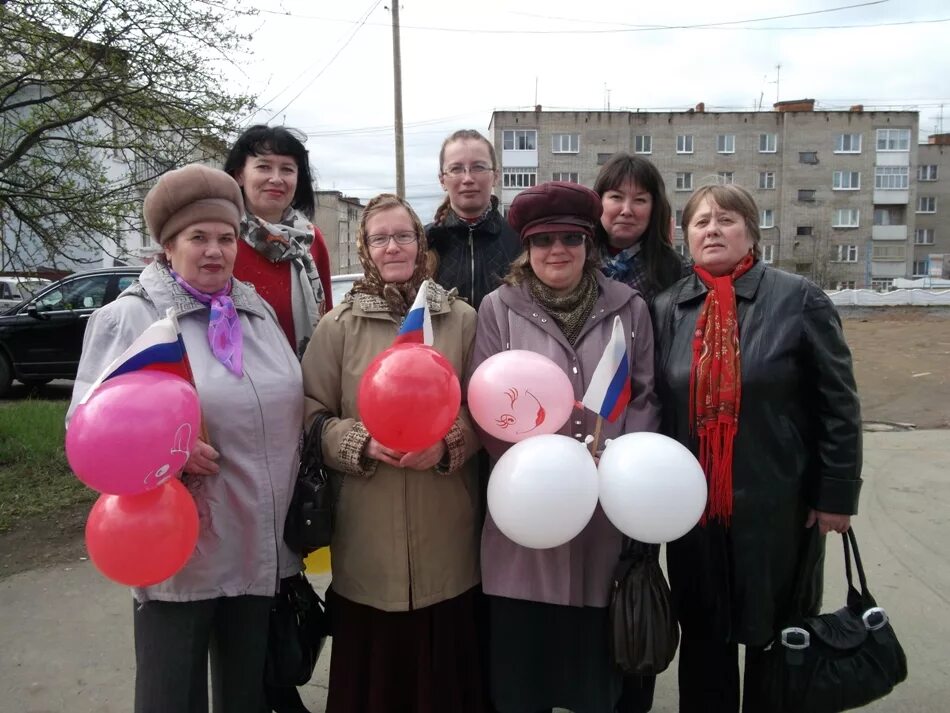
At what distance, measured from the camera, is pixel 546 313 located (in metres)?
2.31

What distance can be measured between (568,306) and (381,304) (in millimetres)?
642

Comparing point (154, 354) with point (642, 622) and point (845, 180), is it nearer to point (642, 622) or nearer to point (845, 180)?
point (642, 622)

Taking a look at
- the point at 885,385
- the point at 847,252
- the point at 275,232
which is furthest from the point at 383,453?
the point at 847,252

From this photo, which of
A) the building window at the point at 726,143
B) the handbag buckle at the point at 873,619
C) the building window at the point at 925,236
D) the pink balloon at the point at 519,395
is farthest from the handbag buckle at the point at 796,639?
the building window at the point at 925,236

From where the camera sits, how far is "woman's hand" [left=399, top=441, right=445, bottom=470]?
2.08 metres

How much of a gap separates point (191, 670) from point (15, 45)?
5.13m

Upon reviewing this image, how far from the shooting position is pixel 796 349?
7.23 ft

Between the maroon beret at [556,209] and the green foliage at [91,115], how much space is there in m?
4.50

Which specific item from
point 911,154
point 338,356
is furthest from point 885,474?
point 911,154

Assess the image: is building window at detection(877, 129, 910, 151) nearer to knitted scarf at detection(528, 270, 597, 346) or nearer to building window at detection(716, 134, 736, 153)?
building window at detection(716, 134, 736, 153)

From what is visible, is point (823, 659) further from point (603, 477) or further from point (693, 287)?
point (693, 287)

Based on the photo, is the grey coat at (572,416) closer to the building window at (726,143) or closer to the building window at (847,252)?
the building window at (726,143)

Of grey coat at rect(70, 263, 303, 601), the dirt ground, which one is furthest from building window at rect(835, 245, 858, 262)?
grey coat at rect(70, 263, 303, 601)

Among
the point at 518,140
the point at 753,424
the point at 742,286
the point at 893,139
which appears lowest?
the point at 753,424
